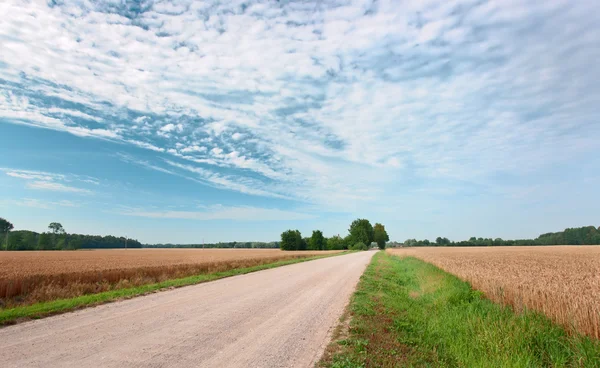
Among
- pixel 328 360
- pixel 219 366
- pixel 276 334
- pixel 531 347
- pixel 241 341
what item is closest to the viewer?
pixel 219 366

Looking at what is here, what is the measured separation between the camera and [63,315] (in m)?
9.15

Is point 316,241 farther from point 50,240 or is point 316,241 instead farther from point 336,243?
point 50,240

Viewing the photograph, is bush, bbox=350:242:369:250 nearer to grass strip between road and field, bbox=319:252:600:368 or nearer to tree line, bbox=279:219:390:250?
tree line, bbox=279:219:390:250

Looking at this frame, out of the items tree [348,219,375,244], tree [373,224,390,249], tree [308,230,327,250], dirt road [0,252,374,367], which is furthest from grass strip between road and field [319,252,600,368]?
tree [373,224,390,249]

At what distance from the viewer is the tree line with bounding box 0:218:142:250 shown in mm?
106100

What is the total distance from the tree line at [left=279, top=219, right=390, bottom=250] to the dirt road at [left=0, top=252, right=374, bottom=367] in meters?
112

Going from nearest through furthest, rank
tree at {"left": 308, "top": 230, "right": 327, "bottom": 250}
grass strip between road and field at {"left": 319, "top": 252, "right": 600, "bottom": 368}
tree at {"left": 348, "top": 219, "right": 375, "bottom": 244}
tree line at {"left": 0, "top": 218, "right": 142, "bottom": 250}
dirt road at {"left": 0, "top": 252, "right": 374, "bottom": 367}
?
1. dirt road at {"left": 0, "top": 252, "right": 374, "bottom": 367}
2. grass strip between road and field at {"left": 319, "top": 252, "right": 600, "bottom": 368}
3. tree line at {"left": 0, "top": 218, "right": 142, "bottom": 250}
4. tree at {"left": 348, "top": 219, "right": 375, "bottom": 244}
5. tree at {"left": 308, "top": 230, "right": 327, "bottom": 250}

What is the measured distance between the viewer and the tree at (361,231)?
124 m

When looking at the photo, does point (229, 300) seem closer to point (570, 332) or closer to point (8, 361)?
point (8, 361)

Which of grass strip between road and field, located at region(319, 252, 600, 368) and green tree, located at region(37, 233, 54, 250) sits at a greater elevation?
green tree, located at region(37, 233, 54, 250)

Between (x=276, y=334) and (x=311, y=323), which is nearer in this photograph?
(x=276, y=334)

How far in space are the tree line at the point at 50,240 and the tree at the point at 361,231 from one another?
86.3 m

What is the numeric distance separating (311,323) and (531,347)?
498cm

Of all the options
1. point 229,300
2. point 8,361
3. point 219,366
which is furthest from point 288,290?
point 8,361
